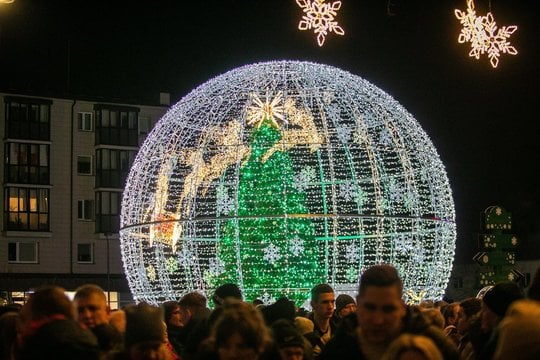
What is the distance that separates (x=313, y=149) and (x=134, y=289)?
4.58 m

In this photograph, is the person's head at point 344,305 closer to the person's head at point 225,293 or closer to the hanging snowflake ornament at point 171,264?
the person's head at point 225,293

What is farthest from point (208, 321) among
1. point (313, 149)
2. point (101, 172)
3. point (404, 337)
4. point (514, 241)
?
point (101, 172)

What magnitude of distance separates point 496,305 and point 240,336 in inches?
105

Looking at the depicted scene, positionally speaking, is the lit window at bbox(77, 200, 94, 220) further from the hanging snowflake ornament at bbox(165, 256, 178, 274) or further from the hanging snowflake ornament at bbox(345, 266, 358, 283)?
the hanging snowflake ornament at bbox(345, 266, 358, 283)

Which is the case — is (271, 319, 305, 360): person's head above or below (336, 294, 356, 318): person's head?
below

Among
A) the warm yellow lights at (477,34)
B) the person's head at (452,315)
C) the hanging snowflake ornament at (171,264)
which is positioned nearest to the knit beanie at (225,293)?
the person's head at (452,315)

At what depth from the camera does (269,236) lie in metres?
19.4

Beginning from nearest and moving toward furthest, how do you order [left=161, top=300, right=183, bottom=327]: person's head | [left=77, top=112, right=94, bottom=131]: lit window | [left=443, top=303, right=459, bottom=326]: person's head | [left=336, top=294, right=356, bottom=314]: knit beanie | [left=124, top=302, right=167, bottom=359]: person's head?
[left=124, top=302, right=167, bottom=359]: person's head < [left=161, top=300, right=183, bottom=327]: person's head < [left=336, top=294, right=356, bottom=314]: knit beanie < [left=443, top=303, right=459, bottom=326]: person's head < [left=77, top=112, right=94, bottom=131]: lit window

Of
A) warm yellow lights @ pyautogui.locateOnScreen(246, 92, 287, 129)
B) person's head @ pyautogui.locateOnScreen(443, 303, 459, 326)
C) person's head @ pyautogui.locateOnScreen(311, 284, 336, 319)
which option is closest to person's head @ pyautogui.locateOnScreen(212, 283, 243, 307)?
person's head @ pyautogui.locateOnScreen(311, 284, 336, 319)

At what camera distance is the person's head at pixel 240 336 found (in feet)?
18.7

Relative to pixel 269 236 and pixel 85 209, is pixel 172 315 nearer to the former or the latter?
pixel 269 236

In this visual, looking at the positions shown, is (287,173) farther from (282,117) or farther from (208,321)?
(208,321)

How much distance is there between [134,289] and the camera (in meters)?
20.0

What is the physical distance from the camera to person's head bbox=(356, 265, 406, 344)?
553 centimetres
